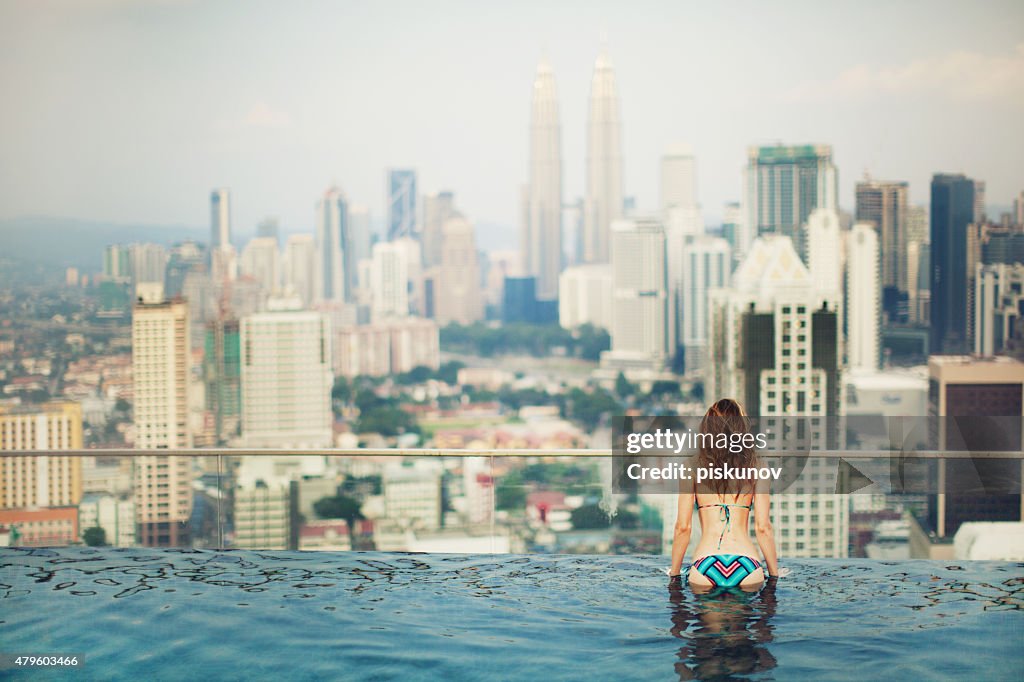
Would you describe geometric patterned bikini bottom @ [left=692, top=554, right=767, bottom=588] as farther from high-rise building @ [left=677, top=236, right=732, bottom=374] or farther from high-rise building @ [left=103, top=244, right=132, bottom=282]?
high-rise building @ [left=677, top=236, right=732, bottom=374]

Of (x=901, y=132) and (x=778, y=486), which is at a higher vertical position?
(x=901, y=132)

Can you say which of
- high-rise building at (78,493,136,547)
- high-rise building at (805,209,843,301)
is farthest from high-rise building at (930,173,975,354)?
high-rise building at (78,493,136,547)

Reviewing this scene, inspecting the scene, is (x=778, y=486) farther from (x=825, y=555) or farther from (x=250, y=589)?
(x=250, y=589)

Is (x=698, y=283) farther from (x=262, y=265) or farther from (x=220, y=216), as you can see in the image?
(x=220, y=216)

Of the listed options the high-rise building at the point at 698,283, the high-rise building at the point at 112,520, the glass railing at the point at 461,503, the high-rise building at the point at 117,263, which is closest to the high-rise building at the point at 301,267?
the high-rise building at the point at 117,263

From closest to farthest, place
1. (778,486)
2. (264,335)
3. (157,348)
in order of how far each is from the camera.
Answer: (778,486)
(157,348)
(264,335)

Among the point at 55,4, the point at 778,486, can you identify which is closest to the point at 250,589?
the point at 778,486
